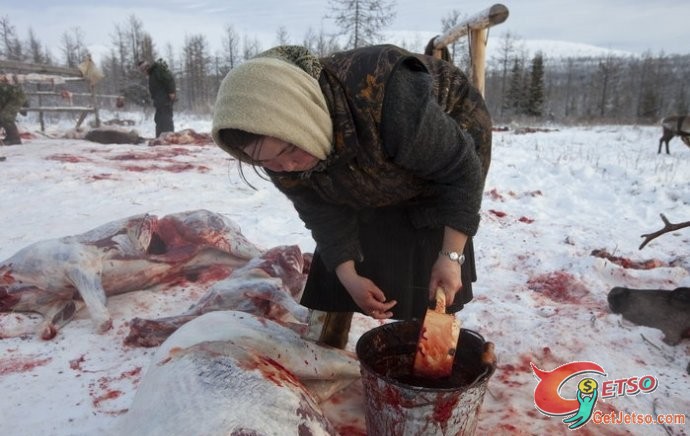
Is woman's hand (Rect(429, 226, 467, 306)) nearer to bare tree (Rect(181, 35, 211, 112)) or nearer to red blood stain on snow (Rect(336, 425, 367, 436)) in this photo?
red blood stain on snow (Rect(336, 425, 367, 436))

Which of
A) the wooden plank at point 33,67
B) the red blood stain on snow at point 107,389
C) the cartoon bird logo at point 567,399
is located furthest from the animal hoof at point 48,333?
the wooden plank at point 33,67

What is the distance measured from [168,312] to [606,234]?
3.77m

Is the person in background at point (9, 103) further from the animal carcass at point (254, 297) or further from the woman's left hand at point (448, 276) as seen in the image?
the woman's left hand at point (448, 276)

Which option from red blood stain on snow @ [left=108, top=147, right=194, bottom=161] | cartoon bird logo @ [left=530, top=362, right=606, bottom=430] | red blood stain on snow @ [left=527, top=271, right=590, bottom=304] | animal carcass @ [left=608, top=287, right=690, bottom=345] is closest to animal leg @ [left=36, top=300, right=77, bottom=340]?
cartoon bird logo @ [left=530, top=362, right=606, bottom=430]

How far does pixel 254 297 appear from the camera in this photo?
252 cm

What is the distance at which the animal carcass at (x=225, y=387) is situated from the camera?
1.20 metres

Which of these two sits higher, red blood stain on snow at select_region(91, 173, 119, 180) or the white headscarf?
the white headscarf

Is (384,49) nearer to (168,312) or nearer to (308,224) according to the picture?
(308,224)

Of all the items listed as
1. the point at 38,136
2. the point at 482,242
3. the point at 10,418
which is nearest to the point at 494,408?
the point at 10,418

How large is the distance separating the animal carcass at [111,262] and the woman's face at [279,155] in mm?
1609

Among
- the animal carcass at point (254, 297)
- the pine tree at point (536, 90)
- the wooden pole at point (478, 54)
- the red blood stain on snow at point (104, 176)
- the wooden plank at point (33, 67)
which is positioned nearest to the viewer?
the animal carcass at point (254, 297)

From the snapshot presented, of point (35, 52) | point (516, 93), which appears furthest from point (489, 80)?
point (35, 52)

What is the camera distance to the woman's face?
1361 mm

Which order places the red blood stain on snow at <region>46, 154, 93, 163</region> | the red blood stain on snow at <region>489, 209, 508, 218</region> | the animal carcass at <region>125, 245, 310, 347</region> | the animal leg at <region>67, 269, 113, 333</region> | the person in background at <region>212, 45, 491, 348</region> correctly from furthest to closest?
the red blood stain on snow at <region>46, 154, 93, 163</region>
the red blood stain on snow at <region>489, 209, 508, 218</region>
the animal leg at <region>67, 269, 113, 333</region>
the animal carcass at <region>125, 245, 310, 347</region>
the person in background at <region>212, 45, 491, 348</region>
